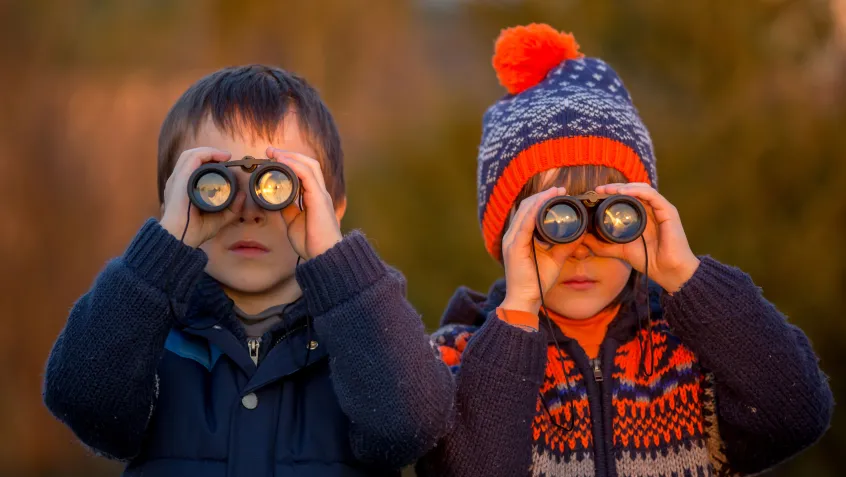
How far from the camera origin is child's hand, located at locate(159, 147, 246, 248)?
8.13ft

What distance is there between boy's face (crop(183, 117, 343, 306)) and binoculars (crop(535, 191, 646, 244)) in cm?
73

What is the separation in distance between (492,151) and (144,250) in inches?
47.5

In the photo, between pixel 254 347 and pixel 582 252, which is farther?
pixel 582 252

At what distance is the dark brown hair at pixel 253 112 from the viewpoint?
2703 millimetres

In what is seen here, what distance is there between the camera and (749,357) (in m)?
2.56

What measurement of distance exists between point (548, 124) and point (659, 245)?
528 millimetres

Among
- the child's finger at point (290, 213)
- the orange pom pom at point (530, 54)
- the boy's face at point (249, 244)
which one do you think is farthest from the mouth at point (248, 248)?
the orange pom pom at point (530, 54)

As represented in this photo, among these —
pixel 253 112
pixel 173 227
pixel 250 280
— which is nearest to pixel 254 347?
pixel 250 280

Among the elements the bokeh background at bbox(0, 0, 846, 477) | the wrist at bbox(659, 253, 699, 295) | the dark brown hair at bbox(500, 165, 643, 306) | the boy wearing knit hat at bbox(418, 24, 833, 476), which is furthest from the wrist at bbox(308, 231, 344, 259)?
the bokeh background at bbox(0, 0, 846, 477)

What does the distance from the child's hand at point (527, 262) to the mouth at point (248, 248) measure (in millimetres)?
695

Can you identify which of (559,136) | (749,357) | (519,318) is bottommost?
(749,357)

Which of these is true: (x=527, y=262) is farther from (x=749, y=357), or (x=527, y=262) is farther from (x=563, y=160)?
(x=749, y=357)

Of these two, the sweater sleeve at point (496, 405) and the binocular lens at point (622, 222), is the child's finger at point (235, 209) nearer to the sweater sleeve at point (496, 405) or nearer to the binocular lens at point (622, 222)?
the sweater sleeve at point (496, 405)

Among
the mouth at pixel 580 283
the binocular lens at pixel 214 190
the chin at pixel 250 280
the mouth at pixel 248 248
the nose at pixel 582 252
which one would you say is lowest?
the mouth at pixel 580 283
